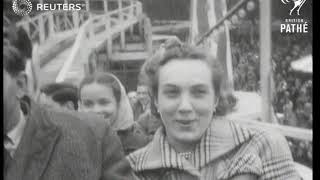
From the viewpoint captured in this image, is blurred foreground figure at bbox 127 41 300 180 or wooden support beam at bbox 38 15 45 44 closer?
blurred foreground figure at bbox 127 41 300 180

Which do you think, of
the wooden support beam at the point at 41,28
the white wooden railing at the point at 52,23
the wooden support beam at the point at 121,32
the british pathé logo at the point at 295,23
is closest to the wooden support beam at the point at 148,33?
the wooden support beam at the point at 121,32

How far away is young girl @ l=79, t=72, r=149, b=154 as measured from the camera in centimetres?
249

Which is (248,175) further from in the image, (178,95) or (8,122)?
(8,122)

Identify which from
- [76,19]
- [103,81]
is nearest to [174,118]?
[103,81]

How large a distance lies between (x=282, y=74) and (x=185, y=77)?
65cm

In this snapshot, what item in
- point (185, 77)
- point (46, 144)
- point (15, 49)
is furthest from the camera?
point (185, 77)

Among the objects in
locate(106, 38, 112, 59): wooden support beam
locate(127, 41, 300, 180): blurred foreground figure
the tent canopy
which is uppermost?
locate(106, 38, 112, 59): wooden support beam

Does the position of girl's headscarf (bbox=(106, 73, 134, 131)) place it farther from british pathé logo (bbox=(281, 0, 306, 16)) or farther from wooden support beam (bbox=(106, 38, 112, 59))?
british pathé logo (bbox=(281, 0, 306, 16))

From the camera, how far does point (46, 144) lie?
198cm

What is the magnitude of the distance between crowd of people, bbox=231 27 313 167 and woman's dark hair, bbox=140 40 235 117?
0.46ft

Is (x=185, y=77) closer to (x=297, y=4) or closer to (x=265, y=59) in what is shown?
(x=265, y=59)

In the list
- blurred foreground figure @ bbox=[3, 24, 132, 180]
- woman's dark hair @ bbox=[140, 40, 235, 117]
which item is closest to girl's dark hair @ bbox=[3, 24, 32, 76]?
blurred foreground figure @ bbox=[3, 24, 132, 180]

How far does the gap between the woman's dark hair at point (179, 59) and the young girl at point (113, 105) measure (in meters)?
0.16

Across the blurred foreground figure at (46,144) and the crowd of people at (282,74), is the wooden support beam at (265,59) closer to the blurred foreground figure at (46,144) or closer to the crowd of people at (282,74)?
the crowd of people at (282,74)
